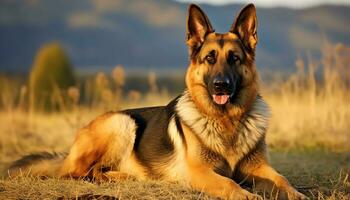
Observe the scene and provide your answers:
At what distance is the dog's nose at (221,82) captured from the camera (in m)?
4.96

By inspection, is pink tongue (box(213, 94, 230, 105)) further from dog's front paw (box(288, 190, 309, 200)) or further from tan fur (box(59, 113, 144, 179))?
tan fur (box(59, 113, 144, 179))

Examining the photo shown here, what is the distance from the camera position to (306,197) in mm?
4695

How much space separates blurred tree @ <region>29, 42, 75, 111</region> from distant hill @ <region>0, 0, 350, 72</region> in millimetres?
116781

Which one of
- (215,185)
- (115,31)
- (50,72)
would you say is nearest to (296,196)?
(215,185)

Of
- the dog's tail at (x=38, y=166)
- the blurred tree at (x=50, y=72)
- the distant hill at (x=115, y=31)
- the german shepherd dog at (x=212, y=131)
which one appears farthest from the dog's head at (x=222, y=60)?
the distant hill at (x=115, y=31)

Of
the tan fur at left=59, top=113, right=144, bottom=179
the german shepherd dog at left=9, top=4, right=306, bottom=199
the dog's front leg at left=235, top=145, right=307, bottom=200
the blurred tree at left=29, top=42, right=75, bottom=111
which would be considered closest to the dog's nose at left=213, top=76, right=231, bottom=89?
the german shepherd dog at left=9, top=4, right=306, bottom=199

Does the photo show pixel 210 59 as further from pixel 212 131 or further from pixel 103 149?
pixel 103 149

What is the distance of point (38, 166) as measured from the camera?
6.06m

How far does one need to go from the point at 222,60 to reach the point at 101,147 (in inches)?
75.0

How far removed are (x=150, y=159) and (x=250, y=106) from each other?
1.29 m

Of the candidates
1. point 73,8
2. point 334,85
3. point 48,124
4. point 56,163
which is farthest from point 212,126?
point 73,8

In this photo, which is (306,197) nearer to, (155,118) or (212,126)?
(212,126)

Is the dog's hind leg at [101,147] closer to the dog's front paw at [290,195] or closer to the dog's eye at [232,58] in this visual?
the dog's eye at [232,58]

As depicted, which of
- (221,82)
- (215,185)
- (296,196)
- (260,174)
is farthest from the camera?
(260,174)
